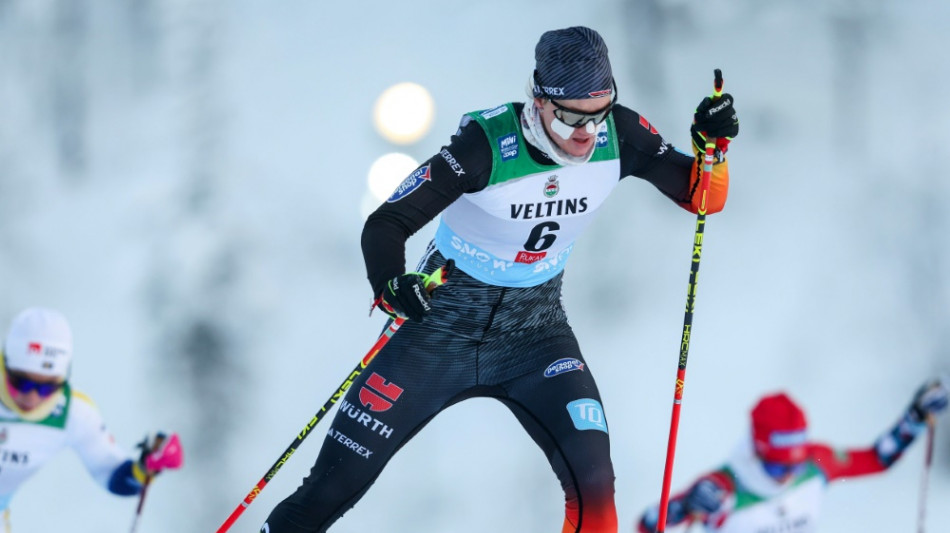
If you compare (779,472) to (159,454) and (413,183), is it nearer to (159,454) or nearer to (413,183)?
(413,183)

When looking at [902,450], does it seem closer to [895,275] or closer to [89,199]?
[895,275]

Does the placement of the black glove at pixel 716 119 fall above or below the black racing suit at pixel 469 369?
above

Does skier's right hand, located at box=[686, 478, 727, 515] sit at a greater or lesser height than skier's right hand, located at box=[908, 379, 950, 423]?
lesser

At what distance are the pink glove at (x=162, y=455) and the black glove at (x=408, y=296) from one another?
885 millimetres

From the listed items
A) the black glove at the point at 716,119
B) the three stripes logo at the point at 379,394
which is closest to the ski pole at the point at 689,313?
the black glove at the point at 716,119

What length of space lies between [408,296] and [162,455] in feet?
3.30

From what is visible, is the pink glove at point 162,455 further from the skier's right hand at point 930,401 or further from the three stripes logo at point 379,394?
the skier's right hand at point 930,401

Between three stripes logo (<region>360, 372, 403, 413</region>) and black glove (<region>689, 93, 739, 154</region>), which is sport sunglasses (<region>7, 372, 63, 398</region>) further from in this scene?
black glove (<region>689, 93, 739, 154</region>)

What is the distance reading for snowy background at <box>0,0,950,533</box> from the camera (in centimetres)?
953

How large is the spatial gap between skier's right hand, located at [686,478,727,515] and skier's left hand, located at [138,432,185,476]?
1721mm

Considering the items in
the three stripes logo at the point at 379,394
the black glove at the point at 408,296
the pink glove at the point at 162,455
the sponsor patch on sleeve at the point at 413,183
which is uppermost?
the sponsor patch on sleeve at the point at 413,183

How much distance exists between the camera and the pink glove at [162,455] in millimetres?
4074

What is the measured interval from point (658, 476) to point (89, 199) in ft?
17.0

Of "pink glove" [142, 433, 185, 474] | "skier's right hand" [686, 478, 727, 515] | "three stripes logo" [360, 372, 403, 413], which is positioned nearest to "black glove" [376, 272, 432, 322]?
"three stripes logo" [360, 372, 403, 413]
